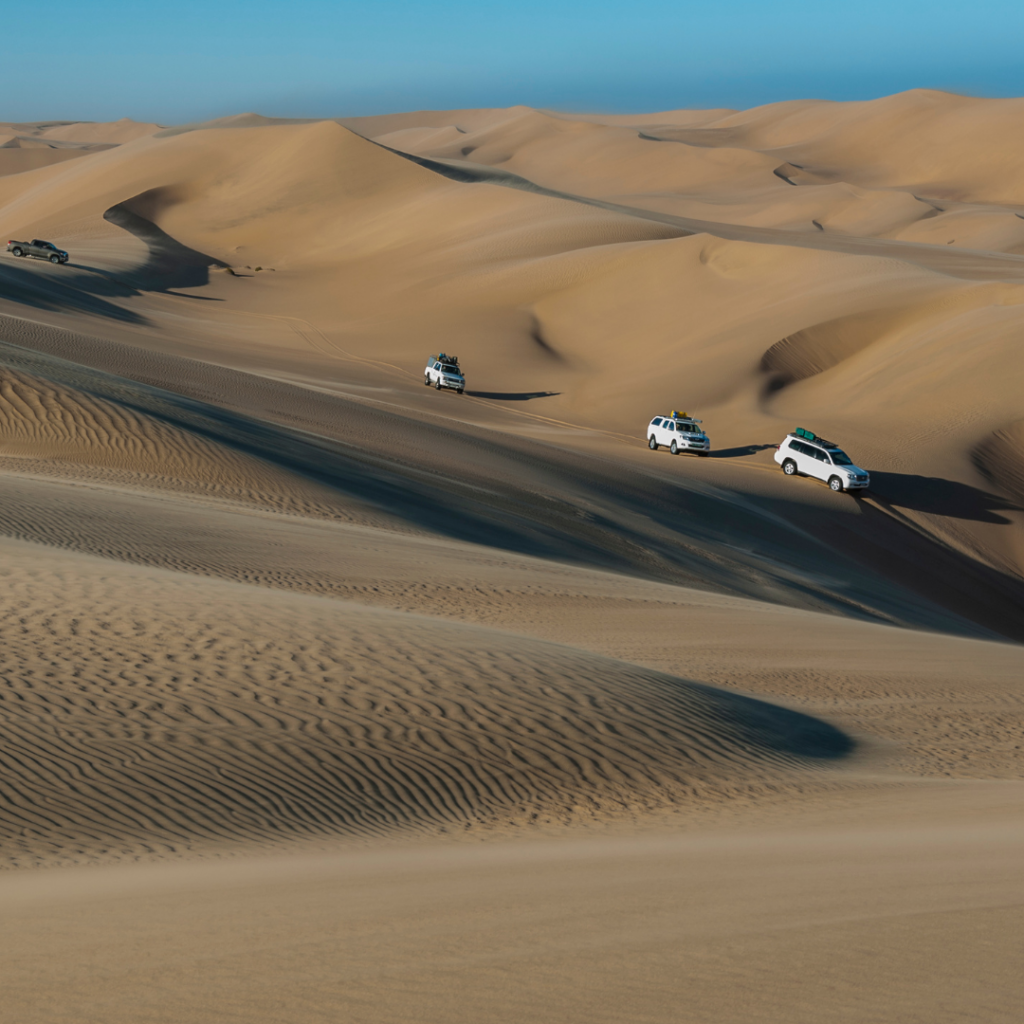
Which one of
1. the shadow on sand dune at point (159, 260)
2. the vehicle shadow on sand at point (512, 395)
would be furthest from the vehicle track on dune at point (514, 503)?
the shadow on sand dune at point (159, 260)

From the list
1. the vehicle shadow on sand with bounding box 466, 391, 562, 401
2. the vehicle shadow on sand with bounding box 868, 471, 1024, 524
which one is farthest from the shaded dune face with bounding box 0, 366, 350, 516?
the vehicle shadow on sand with bounding box 466, 391, 562, 401

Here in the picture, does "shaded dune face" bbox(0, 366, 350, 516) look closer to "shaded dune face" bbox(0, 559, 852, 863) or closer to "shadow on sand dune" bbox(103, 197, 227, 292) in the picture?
"shaded dune face" bbox(0, 559, 852, 863)

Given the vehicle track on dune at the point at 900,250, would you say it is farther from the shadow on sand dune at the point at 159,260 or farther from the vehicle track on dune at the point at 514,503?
the vehicle track on dune at the point at 514,503

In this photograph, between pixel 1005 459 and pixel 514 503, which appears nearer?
pixel 514 503

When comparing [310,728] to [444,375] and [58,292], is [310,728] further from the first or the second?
[58,292]

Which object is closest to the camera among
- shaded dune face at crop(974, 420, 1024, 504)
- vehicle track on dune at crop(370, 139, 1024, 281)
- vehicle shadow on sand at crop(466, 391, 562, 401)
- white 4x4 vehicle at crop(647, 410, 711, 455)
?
shaded dune face at crop(974, 420, 1024, 504)

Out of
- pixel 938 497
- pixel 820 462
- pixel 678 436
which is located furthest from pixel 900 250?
pixel 820 462
